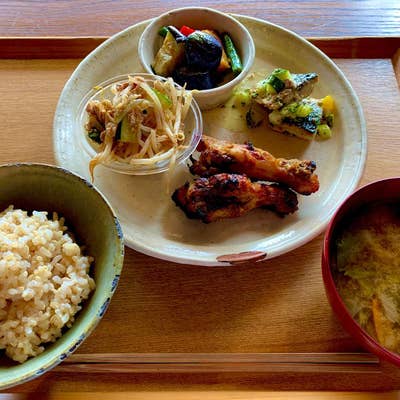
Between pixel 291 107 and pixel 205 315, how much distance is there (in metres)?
0.86

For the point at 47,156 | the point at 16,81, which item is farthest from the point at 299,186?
the point at 16,81

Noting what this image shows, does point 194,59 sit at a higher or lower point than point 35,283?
higher

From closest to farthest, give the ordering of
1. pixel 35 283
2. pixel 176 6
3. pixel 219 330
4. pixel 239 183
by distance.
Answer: pixel 35 283 < pixel 219 330 < pixel 239 183 < pixel 176 6

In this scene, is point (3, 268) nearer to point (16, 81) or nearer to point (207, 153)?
point (207, 153)

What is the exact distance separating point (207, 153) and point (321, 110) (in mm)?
520

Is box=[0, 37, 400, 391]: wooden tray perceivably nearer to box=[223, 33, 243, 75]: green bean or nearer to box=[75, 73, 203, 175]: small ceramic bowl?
box=[75, 73, 203, 175]: small ceramic bowl

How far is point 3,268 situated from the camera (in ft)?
3.86

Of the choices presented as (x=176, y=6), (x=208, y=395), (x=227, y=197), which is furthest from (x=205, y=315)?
(x=176, y=6)

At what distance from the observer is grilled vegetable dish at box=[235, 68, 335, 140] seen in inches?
70.9

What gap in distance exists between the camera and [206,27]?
1.96 metres

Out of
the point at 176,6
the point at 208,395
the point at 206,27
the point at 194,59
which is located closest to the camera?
the point at 208,395

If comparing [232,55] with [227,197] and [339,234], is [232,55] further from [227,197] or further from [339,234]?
[339,234]

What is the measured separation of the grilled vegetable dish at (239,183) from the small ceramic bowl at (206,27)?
8.2 inches

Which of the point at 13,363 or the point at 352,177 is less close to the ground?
the point at 352,177
